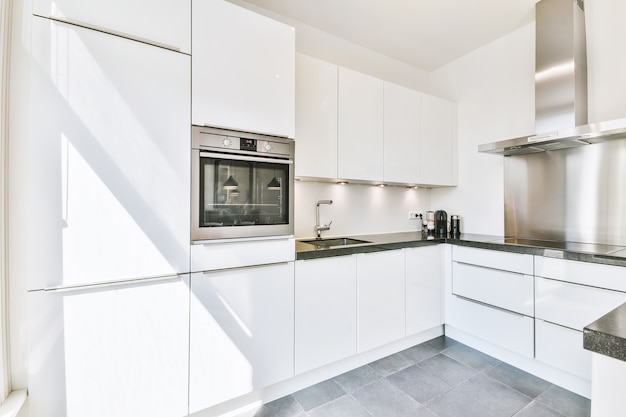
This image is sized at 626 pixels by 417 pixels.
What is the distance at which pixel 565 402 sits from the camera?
1.81m

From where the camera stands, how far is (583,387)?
186cm

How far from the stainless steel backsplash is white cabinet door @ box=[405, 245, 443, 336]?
85cm

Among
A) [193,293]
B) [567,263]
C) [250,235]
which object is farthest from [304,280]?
[567,263]

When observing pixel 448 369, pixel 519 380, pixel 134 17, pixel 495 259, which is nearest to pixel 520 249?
pixel 495 259

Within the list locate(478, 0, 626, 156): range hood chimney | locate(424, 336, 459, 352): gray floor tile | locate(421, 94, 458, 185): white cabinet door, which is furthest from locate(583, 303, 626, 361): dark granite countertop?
locate(421, 94, 458, 185): white cabinet door

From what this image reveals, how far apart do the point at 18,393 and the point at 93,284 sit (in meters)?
0.50

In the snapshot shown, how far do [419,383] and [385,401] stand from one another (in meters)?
0.35

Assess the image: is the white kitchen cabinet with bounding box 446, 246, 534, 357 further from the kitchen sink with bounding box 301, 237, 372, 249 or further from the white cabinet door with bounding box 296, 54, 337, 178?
the white cabinet door with bounding box 296, 54, 337, 178

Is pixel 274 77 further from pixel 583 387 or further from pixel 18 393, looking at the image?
pixel 583 387

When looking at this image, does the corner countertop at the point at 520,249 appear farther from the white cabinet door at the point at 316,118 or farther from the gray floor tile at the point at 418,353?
the gray floor tile at the point at 418,353

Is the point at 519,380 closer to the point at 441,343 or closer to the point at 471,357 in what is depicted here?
the point at 471,357

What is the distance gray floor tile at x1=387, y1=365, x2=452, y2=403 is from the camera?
1893 millimetres

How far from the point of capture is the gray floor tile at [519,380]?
1.94 metres

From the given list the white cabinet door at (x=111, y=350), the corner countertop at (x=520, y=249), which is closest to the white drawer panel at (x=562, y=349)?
the corner countertop at (x=520, y=249)
